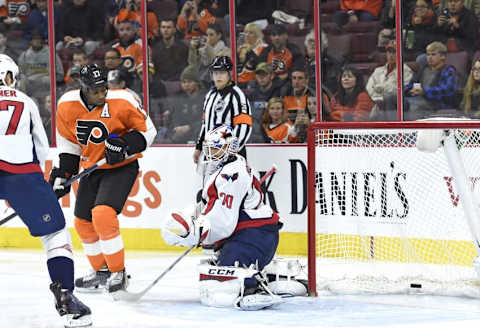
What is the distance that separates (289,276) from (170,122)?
229cm

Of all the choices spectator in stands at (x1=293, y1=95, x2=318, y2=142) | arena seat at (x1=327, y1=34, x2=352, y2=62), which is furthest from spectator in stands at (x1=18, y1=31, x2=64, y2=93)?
arena seat at (x1=327, y1=34, x2=352, y2=62)

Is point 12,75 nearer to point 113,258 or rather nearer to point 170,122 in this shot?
point 113,258

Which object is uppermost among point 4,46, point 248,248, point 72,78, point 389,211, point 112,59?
point 4,46

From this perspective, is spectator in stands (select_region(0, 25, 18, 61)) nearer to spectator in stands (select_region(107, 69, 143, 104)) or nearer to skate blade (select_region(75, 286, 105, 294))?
spectator in stands (select_region(107, 69, 143, 104))

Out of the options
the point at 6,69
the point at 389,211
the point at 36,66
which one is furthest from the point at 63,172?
the point at 36,66

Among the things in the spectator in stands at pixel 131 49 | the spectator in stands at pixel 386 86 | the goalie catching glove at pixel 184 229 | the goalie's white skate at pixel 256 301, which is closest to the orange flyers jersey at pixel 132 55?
the spectator in stands at pixel 131 49

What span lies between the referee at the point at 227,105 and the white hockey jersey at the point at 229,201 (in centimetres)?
116

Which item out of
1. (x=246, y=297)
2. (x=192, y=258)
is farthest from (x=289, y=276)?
(x=192, y=258)

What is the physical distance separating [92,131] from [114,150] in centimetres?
27

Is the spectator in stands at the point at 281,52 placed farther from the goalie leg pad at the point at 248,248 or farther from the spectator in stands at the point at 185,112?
the goalie leg pad at the point at 248,248

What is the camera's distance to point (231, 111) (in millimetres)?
6059

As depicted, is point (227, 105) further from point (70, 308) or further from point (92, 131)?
point (70, 308)

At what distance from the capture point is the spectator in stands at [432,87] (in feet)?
20.1

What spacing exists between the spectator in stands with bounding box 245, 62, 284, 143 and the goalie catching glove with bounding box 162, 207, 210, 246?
6.62 feet
